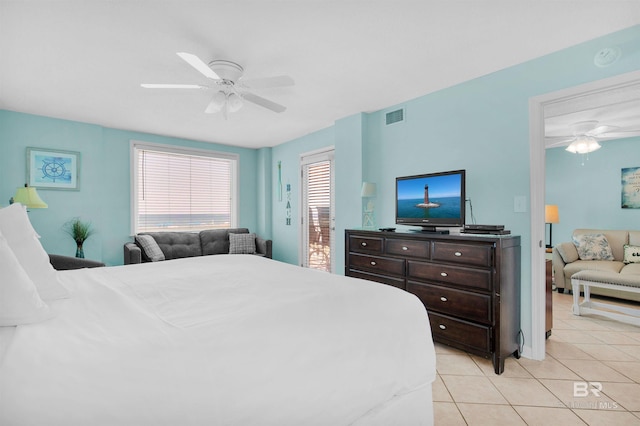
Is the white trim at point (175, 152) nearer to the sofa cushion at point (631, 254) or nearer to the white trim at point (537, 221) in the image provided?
the white trim at point (537, 221)

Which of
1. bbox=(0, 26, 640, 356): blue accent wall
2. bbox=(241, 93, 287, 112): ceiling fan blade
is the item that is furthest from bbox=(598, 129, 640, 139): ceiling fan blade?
bbox=(241, 93, 287, 112): ceiling fan blade

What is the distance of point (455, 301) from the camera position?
8.66ft

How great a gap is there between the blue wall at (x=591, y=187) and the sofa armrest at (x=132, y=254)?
6860mm

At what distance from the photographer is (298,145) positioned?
545 cm

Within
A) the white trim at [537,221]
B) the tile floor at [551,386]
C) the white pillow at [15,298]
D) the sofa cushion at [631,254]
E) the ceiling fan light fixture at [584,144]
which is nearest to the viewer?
the white pillow at [15,298]

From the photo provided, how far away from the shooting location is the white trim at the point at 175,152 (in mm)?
4926

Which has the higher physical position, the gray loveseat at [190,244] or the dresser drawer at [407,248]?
the dresser drawer at [407,248]

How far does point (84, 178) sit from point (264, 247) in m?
2.72

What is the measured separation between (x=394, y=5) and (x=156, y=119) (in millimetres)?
3506

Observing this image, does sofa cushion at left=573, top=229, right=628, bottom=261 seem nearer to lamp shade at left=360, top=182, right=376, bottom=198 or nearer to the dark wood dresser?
the dark wood dresser

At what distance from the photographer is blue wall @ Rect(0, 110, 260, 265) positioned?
3.94 meters

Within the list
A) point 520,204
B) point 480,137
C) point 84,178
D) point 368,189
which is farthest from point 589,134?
point 84,178

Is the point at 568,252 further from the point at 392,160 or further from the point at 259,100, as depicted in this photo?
the point at 259,100

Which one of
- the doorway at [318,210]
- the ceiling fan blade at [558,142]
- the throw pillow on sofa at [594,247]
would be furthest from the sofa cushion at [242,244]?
the ceiling fan blade at [558,142]
